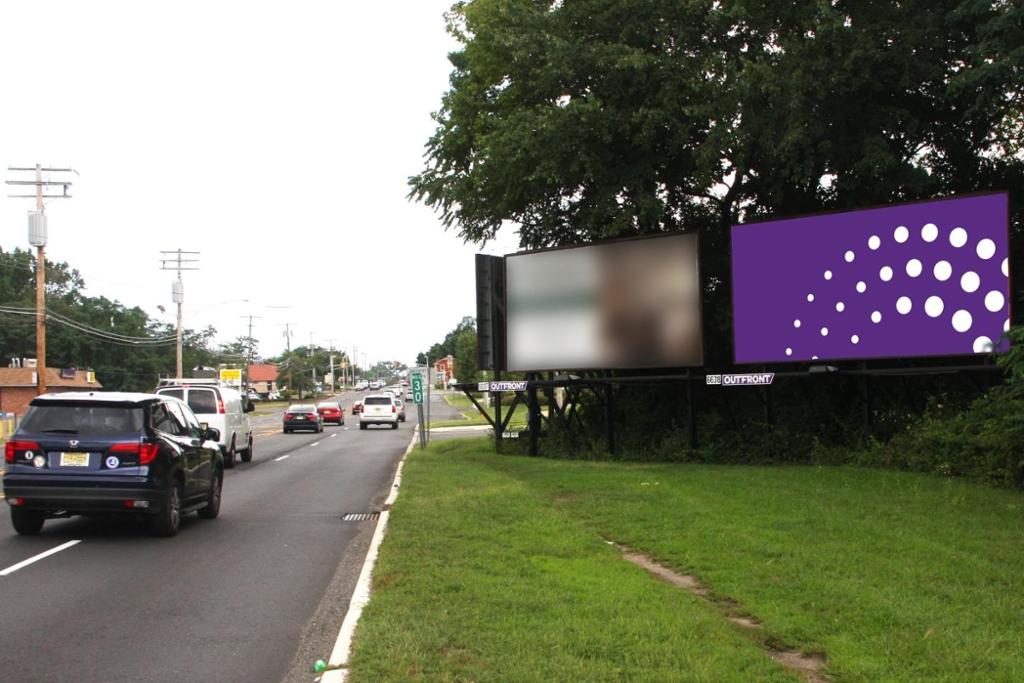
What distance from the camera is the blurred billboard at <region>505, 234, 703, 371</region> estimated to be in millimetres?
21562

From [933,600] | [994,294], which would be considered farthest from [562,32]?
[933,600]

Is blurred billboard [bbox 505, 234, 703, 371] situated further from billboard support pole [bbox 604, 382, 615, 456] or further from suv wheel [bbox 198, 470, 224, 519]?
suv wheel [bbox 198, 470, 224, 519]

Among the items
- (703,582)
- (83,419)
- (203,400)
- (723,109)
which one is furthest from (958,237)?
(203,400)

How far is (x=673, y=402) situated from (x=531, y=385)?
359 centimetres

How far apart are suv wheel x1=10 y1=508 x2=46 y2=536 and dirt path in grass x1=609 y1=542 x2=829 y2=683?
7.34 m

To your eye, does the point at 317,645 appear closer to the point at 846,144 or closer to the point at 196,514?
the point at 196,514

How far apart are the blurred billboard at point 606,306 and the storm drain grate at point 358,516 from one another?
8.99m

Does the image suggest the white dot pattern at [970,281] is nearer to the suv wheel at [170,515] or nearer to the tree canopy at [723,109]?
the tree canopy at [723,109]

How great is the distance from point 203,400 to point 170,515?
12.2m

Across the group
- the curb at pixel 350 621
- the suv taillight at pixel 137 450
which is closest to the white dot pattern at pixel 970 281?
the curb at pixel 350 621

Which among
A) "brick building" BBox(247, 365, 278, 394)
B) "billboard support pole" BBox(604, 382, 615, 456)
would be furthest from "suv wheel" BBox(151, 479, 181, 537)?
"brick building" BBox(247, 365, 278, 394)

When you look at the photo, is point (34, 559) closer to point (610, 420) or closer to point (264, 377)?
point (610, 420)

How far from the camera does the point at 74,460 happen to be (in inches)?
456

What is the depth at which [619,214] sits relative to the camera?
76.6ft
